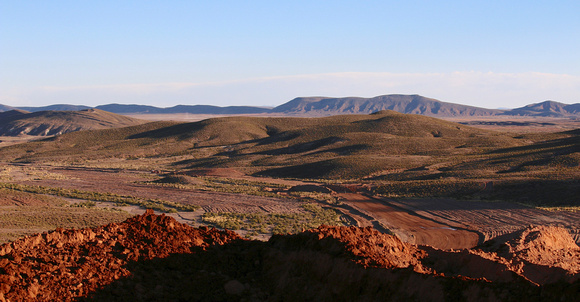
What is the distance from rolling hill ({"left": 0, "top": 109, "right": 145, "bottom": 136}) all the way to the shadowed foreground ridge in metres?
162

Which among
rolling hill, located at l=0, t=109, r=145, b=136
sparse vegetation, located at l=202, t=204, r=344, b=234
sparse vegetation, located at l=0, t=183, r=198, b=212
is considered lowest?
sparse vegetation, located at l=0, t=183, r=198, b=212

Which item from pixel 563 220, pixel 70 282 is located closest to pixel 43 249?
pixel 70 282

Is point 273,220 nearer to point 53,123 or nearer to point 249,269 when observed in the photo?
point 249,269

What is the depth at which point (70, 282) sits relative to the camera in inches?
429

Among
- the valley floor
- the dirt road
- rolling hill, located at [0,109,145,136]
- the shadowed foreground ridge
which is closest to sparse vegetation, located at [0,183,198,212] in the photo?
the valley floor

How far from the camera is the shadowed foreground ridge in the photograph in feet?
33.5

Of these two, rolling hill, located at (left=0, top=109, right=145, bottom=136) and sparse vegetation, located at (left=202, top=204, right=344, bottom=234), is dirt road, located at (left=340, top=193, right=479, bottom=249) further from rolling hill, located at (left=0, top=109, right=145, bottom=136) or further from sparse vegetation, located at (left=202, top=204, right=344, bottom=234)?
rolling hill, located at (left=0, top=109, right=145, bottom=136)

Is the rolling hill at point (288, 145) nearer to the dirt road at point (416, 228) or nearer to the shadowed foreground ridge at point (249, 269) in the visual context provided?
the dirt road at point (416, 228)

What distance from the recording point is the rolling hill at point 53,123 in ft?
534

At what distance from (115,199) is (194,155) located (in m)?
50.1

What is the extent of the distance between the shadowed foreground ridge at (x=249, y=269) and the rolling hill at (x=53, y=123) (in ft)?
531

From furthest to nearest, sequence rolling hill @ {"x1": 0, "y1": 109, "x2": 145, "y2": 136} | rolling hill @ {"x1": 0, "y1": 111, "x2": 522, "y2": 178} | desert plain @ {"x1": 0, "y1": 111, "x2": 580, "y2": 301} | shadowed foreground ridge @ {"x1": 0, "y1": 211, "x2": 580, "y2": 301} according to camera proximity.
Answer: rolling hill @ {"x1": 0, "y1": 109, "x2": 145, "y2": 136} → rolling hill @ {"x1": 0, "y1": 111, "x2": 522, "y2": 178} → desert plain @ {"x1": 0, "y1": 111, "x2": 580, "y2": 301} → shadowed foreground ridge @ {"x1": 0, "y1": 211, "x2": 580, "y2": 301}

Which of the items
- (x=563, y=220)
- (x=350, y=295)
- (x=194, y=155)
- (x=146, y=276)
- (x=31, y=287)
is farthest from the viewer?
(x=194, y=155)

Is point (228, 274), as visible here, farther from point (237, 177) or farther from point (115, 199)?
point (237, 177)
